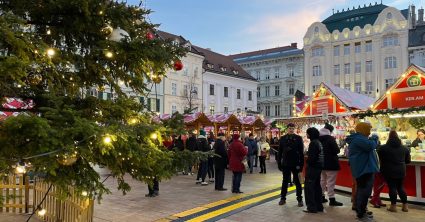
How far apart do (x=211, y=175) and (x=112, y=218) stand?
672 centimetres

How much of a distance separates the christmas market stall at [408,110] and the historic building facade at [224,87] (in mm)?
36401

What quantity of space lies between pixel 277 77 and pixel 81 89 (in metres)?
61.3

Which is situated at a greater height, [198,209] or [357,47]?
[357,47]

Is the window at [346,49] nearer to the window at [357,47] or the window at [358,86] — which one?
the window at [357,47]

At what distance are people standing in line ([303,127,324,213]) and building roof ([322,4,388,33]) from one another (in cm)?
5344

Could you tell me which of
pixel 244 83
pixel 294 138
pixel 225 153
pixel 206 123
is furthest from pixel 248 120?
pixel 244 83

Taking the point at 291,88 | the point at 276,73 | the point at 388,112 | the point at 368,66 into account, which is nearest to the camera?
the point at 388,112

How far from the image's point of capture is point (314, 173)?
809cm

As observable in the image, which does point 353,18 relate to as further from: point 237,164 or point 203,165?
point 237,164

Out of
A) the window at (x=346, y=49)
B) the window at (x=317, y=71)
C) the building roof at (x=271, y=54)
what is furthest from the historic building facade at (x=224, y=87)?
the window at (x=346, y=49)

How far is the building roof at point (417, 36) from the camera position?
50.4 meters

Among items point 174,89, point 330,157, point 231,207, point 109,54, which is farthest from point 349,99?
point 174,89

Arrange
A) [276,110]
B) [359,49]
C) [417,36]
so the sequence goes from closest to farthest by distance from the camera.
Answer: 1. [417,36]
2. [359,49]
3. [276,110]

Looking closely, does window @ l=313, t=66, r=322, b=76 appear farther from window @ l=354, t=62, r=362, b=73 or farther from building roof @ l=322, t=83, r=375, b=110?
building roof @ l=322, t=83, r=375, b=110
